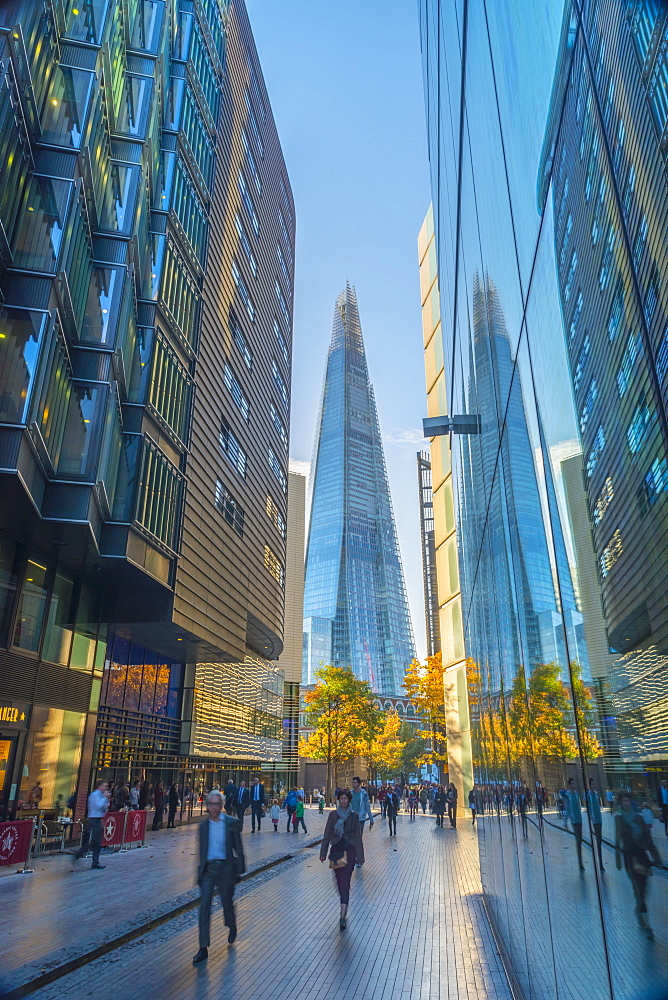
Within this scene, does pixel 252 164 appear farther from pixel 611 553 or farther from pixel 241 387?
pixel 611 553

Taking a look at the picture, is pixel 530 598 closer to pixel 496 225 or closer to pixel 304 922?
pixel 496 225

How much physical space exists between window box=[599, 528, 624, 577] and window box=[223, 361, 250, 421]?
26.4 metres

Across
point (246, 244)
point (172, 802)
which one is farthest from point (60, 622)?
point (246, 244)

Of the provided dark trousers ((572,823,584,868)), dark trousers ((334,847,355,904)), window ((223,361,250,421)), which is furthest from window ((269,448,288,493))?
dark trousers ((572,823,584,868))

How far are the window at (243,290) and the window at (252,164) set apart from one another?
738 centimetres

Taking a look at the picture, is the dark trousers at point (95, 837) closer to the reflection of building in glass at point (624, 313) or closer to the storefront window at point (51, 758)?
the storefront window at point (51, 758)

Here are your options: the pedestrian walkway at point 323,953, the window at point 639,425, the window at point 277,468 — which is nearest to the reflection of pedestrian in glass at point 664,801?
the window at point 639,425

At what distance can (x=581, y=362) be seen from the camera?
87.3 inches

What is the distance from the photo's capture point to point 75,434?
16000mm

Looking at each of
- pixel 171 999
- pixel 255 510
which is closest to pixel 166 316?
pixel 255 510

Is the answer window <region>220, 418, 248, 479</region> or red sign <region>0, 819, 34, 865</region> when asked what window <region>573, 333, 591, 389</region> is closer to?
red sign <region>0, 819, 34, 865</region>

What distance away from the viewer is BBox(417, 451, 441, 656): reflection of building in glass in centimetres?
13125

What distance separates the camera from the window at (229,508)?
26.2m

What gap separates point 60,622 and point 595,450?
18.9 m
